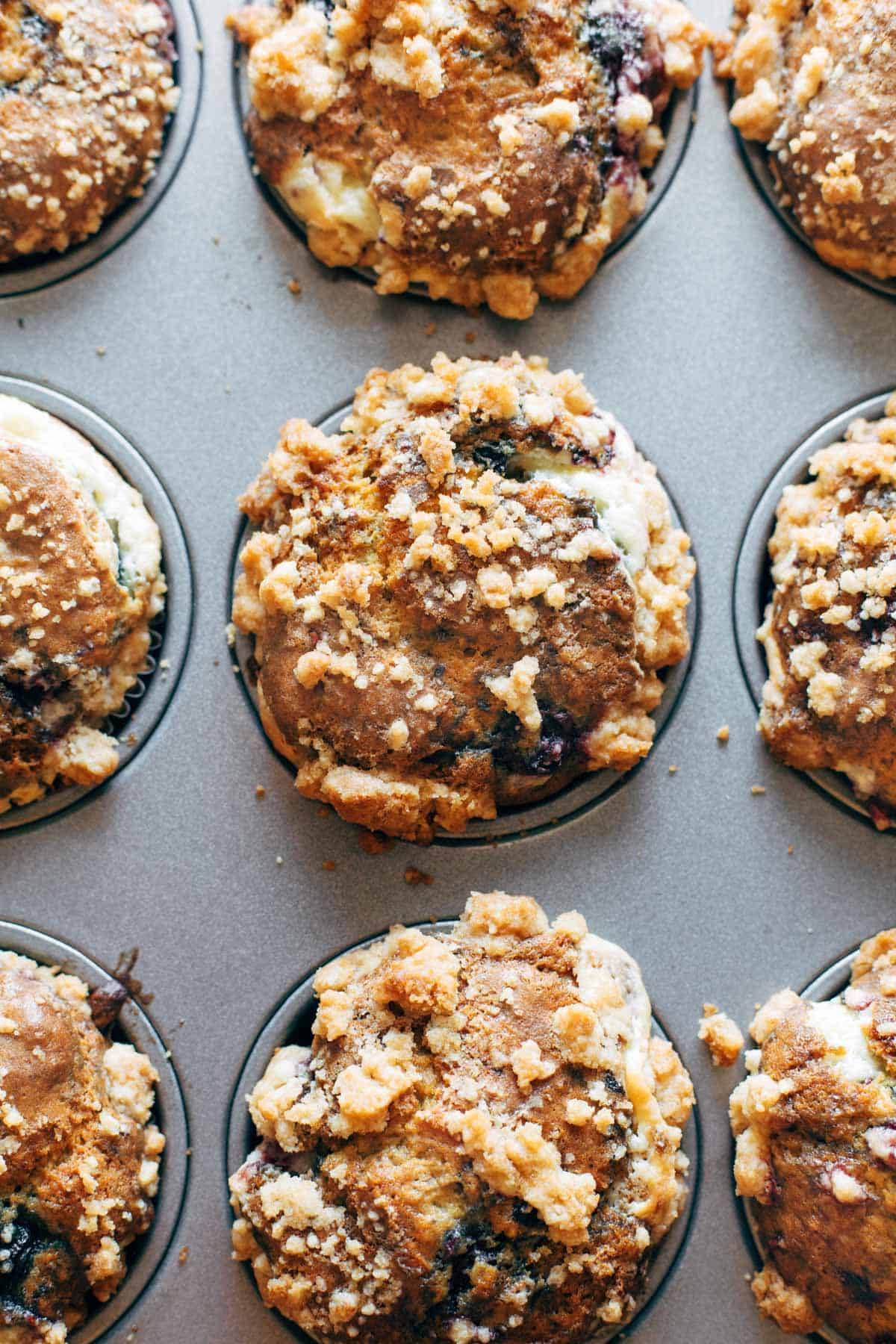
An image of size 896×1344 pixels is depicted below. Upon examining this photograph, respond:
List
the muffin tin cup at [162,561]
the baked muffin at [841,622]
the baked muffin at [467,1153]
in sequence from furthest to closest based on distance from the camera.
→ the muffin tin cup at [162,561], the baked muffin at [841,622], the baked muffin at [467,1153]

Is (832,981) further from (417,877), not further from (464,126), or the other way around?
(464,126)

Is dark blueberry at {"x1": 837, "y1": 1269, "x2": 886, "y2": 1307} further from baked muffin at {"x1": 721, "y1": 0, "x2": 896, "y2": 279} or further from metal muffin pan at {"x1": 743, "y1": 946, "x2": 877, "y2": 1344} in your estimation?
baked muffin at {"x1": 721, "y1": 0, "x2": 896, "y2": 279}

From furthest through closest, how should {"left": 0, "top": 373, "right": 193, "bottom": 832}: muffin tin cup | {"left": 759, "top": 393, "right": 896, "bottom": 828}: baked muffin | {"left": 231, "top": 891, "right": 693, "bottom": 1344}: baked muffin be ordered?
{"left": 0, "top": 373, "right": 193, "bottom": 832}: muffin tin cup, {"left": 759, "top": 393, "right": 896, "bottom": 828}: baked muffin, {"left": 231, "top": 891, "right": 693, "bottom": 1344}: baked muffin

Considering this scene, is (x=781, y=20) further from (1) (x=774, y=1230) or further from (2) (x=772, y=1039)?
(1) (x=774, y=1230)

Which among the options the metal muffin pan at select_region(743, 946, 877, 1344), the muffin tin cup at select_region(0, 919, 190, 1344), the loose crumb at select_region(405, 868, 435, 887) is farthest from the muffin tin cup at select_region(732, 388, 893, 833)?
the muffin tin cup at select_region(0, 919, 190, 1344)

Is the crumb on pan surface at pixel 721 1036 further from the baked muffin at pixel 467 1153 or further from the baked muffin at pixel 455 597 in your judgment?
the baked muffin at pixel 455 597

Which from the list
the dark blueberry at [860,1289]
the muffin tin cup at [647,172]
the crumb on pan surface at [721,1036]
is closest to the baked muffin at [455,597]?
the muffin tin cup at [647,172]

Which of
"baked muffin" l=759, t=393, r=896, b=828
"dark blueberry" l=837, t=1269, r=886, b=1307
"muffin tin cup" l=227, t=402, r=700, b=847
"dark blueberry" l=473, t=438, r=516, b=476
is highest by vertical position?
"dark blueberry" l=473, t=438, r=516, b=476
